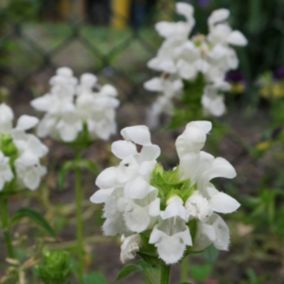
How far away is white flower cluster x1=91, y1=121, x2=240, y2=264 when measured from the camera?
905mm

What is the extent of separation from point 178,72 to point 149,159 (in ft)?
2.35

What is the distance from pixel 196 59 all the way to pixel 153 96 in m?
1.97

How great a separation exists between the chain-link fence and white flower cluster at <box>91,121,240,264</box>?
7.32 ft

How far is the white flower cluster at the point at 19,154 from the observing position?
1247 mm

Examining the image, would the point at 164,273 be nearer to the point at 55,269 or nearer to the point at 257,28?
the point at 55,269

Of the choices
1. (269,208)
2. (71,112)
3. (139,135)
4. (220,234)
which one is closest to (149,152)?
(139,135)

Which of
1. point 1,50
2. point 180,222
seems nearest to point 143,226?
point 180,222

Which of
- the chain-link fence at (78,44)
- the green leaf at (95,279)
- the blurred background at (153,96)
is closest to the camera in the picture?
the green leaf at (95,279)

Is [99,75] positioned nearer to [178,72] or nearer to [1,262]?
[1,262]

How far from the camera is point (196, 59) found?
1.62m

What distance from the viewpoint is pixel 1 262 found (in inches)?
80.1

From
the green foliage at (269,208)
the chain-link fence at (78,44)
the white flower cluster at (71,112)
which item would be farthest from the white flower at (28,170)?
the chain-link fence at (78,44)

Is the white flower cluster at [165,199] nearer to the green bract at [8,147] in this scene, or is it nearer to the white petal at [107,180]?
the white petal at [107,180]

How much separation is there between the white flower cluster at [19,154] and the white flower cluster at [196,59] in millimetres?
418
